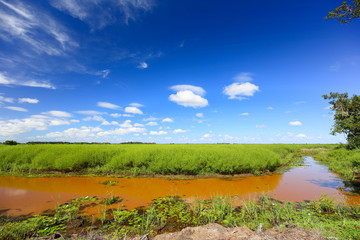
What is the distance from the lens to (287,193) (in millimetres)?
7113

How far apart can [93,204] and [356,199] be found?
10.4m

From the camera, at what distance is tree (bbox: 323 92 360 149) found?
18.0m

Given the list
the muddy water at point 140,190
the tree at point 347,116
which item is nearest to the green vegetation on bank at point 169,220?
the muddy water at point 140,190

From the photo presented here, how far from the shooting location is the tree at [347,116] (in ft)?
59.0

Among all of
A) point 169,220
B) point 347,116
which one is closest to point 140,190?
point 169,220

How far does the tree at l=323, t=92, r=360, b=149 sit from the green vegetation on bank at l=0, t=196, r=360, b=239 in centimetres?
1942

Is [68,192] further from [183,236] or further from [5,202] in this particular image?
[183,236]

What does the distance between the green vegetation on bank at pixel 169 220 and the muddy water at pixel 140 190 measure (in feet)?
3.36

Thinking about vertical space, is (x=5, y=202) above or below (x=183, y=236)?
below

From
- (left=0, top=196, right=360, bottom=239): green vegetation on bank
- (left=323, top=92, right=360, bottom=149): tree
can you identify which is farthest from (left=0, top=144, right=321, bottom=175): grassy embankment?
(left=323, top=92, right=360, bottom=149): tree

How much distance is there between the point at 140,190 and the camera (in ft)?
24.6

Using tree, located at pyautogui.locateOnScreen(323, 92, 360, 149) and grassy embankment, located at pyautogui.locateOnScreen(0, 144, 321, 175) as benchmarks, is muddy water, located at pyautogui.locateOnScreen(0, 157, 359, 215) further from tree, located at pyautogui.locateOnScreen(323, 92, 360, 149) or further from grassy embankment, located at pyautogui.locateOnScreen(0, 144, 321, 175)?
tree, located at pyautogui.locateOnScreen(323, 92, 360, 149)

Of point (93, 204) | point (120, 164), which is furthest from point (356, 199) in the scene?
point (120, 164)

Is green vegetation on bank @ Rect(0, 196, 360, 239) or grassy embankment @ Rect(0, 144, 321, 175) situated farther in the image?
grassy embankment @ Rect(0, 144, 321, 175)
